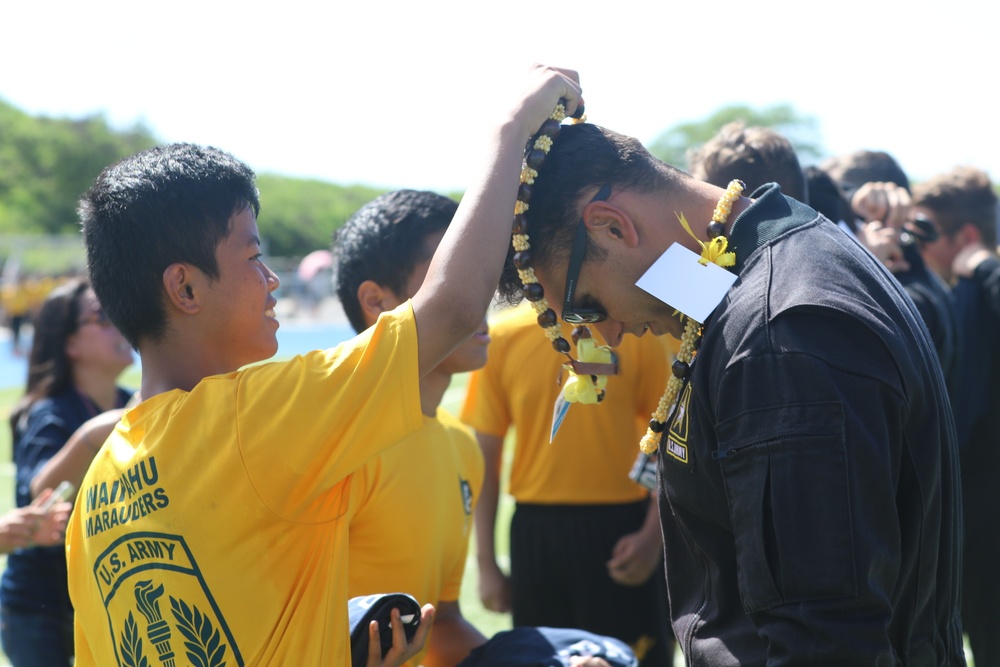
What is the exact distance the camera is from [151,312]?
81.0 inches

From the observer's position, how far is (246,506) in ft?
5.90

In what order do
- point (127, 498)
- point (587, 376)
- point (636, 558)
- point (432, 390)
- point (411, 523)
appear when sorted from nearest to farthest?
point (127, 498) < point (587, 376) < point (411, 523) < point (432, 390) < point (636, 558)

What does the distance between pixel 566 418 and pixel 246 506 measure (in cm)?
264

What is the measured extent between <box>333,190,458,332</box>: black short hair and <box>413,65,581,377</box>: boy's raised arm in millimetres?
1267

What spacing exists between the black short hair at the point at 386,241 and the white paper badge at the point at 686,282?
131 centimetres

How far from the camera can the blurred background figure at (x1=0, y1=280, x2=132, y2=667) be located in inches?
140

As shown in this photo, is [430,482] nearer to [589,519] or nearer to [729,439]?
[729,439]

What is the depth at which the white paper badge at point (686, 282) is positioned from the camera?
1.89 meters

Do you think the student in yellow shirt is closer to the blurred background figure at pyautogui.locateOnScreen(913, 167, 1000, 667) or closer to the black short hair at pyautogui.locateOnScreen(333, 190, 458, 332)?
the black short hair at pyautogui.locateOnScreen(333, 190, 458, 332)

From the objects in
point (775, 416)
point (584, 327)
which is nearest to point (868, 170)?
point (584, 327)

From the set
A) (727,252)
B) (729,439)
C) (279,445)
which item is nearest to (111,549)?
(279,445)

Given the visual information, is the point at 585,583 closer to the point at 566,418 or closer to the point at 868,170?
the point at 566,418

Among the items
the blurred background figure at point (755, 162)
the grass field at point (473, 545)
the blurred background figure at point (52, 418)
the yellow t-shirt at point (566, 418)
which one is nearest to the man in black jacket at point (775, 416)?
the blurred background figure at point (755, 162)

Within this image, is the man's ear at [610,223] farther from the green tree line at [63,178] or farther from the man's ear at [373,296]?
the green tree line at [63,178]
